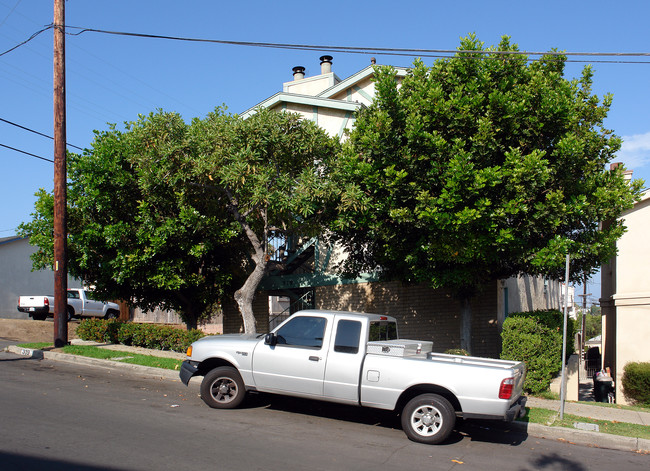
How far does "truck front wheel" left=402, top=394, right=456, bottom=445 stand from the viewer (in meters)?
7.47

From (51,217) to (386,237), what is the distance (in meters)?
9.52

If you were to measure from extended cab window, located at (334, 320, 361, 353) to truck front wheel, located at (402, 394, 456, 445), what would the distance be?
1.14 meters

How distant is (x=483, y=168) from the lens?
1112cm

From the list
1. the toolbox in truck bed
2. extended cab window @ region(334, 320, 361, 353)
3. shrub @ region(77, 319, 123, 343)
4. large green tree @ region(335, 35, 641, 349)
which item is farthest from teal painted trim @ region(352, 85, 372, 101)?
the toolbox in truck bed

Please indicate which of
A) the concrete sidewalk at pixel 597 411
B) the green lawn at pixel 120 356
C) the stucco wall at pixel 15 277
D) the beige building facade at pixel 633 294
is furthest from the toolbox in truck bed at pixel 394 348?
the stucco wall at pixel 15 277

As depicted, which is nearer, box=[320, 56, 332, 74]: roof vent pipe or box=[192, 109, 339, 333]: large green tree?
box=[192, 109, 339, 333]: large green tree

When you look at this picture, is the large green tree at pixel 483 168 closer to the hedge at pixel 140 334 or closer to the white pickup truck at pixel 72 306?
the hedge at pixel 140 334

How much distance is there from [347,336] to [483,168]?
4901 mm

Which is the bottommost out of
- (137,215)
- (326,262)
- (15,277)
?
(15,277)

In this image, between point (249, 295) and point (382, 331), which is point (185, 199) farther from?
point (382, 331)

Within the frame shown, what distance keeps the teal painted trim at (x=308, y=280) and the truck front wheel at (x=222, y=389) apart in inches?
333

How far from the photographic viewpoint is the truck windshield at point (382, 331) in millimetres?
8469

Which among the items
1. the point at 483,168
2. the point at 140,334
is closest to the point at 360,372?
the point at 483,168

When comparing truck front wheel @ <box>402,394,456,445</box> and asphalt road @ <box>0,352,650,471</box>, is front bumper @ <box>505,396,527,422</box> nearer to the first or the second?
asphalt road @ <box>0,352,650,471</box>
